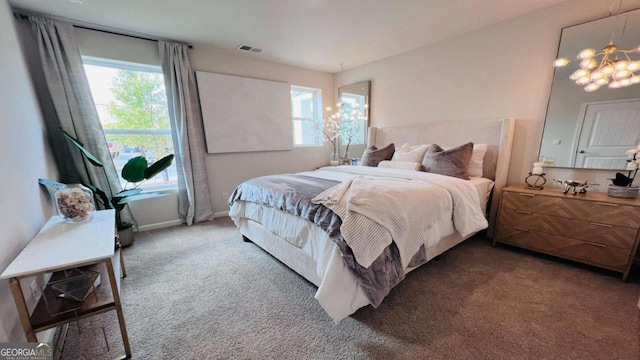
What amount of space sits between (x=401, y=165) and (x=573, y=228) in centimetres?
162

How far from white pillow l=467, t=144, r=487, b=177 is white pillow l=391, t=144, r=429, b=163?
20.8 inches

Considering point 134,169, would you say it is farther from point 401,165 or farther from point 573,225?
point 573,225

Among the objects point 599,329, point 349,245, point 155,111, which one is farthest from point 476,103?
point 155,111

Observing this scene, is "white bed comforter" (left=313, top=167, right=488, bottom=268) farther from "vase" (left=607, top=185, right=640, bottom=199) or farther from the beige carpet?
"vase" (left=607, top=185, right=640, bottom=199)

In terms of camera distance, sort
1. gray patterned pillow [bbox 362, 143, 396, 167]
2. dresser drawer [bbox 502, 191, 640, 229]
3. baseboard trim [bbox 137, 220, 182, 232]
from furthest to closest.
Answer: gray patterned pillow [bbox 362, 143, 396, 167] < baseboard trim [bbox 137, 220, 182, 232] < dresser drawer [bbox 502, 191, 640, 229]

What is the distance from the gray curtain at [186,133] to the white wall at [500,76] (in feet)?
10.1

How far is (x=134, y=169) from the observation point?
8.18 feet

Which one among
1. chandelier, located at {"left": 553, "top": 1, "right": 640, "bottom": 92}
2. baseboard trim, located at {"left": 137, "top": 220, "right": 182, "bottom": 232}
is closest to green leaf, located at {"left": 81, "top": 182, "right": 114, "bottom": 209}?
baseboard trim, located at {"left": 137, "top": 220, "right": 182, "bottom": 232}

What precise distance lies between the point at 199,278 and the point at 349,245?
151cm

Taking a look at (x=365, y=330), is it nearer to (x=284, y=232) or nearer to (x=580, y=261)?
(x=284, y=232)

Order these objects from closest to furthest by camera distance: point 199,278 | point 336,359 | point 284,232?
point 336,359 < point 284,232 < point 199,278

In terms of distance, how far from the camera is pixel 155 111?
10.1ft

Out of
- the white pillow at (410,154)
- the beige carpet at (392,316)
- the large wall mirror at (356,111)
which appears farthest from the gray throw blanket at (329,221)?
the large wall mirror at (356,111)
